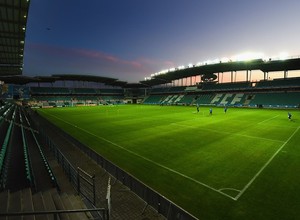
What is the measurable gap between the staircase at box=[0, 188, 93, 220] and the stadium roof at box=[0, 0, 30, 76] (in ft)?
46.2

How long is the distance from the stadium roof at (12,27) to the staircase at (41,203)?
1408 centimetres

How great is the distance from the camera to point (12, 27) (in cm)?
1852

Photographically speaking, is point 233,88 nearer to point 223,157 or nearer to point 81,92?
point 223,157

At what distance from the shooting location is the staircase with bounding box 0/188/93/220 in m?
6.87

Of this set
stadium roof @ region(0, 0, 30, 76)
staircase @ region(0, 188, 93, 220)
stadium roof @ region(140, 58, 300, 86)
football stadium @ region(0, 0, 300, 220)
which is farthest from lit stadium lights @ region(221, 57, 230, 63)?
staircase @ region(0, 188, 93, 220)

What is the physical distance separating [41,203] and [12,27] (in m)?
18.3

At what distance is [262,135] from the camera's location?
73.3 feet

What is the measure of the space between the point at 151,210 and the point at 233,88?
76.9 m

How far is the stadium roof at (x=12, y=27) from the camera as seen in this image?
15.0 metres

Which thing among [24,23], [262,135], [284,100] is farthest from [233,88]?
[24,23]

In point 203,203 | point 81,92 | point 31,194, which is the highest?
point 81,92

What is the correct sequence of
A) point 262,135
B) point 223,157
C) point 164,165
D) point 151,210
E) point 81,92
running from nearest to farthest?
point 151,210, point 164,165, point 223,157, point 262,135, point 81,92

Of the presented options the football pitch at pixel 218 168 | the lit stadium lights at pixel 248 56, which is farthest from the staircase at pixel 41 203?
the lit stadium lights at pixel 248 56

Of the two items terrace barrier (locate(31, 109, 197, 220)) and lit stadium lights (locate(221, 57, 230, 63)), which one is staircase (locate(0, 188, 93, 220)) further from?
lit stadium lights (locate(221, 57, 230, 63))
